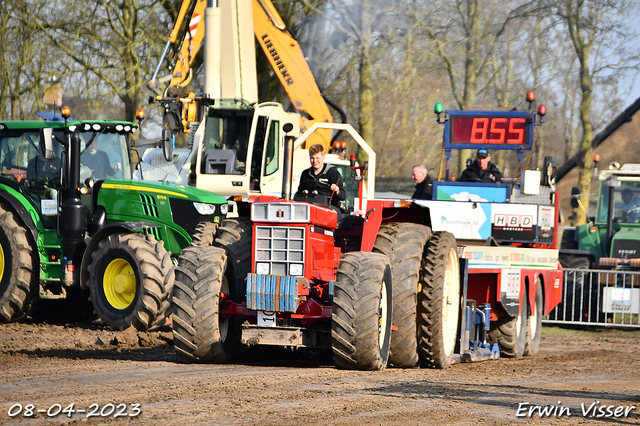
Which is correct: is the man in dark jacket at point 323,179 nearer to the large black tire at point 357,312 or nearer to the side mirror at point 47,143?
the large black tire at point 357,312

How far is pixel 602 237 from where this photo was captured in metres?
16.5

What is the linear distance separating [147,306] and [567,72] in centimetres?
2138

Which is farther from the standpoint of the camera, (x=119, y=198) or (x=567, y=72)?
(x=567, y=72)

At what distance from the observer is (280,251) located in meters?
7.47

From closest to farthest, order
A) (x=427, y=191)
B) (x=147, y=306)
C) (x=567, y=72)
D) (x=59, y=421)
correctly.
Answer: (x=59, y=421), (x=147, y=306), (x=427, y=191), (x=567, y=72)

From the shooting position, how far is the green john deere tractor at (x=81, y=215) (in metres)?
10.5

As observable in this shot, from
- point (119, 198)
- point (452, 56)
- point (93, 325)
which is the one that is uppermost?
point (452, 56)

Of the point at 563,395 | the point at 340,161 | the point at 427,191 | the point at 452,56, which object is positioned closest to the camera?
the point at 563,395

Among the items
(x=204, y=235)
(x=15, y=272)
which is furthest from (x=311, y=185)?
(x=15, y=272)

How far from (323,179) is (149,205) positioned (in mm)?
3691

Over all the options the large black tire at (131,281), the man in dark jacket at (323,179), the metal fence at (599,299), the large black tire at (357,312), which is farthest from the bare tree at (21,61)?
the large black tire at (357,312)

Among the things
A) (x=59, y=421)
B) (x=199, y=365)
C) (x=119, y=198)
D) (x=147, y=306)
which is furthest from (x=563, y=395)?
(x=119, y=198)

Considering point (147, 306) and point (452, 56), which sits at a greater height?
point (452, 56)

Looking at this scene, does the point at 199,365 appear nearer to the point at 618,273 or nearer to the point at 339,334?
the point at 339,334
